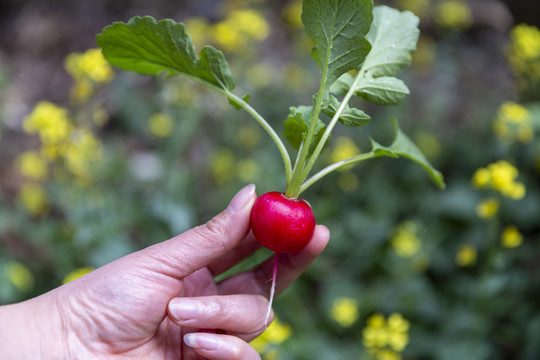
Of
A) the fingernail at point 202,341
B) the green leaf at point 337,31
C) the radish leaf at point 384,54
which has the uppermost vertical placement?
the green leaf at point 337,31

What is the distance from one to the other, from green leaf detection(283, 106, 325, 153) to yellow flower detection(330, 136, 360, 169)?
996 millimetres

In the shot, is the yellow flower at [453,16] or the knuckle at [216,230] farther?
the yellow flower at [453,16]

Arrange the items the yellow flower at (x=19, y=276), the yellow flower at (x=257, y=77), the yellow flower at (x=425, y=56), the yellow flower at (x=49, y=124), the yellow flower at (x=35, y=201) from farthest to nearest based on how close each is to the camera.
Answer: the yellow flower at (x=425, y=56), the yellow flower at (x=257, y=77), the yellow flower at (x=35, y=201), the yellow flower at (x=19, y=276), the yellow flower at (x=49, y=124)

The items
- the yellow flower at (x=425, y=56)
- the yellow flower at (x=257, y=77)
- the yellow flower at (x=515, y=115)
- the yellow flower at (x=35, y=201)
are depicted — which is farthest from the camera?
the yellow flower at (x=425, y=56)

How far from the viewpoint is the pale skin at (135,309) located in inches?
36.0

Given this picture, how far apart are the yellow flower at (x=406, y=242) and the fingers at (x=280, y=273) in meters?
0.78

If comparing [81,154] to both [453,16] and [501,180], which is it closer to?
[501,180]

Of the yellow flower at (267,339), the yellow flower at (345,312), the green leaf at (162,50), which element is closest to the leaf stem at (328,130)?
the green leaf at (162,50)

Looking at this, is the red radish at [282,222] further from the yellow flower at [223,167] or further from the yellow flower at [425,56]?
the yellow flower at [425,56]

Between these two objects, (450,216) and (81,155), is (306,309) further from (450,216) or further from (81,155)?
(81,155)

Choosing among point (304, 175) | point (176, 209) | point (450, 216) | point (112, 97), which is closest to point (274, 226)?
point (304, 175)

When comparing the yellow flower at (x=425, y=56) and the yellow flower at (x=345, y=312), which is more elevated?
the yellow flower at (x=425, y=56)

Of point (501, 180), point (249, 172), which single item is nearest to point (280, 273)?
point (501, 180)

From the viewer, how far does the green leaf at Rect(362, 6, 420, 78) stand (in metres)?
0.98
